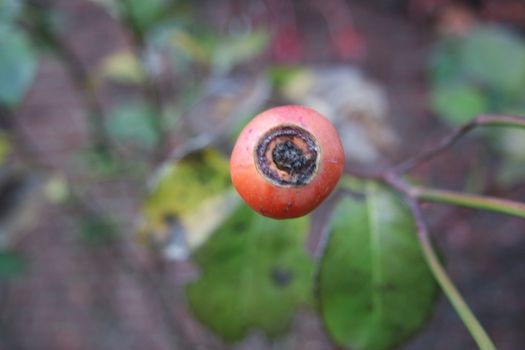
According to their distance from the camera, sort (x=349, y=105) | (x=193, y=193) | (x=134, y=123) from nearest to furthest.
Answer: (x=193, y=193)
(x=349, y=105)
(x=134, y=123)

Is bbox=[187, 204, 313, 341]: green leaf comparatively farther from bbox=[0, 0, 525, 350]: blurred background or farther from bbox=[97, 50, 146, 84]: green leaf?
bbox=[97, 50, 146, 84]: green leaf

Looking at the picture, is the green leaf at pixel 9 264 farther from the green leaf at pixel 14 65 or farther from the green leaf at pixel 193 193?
the green leaf at pixel 193 193

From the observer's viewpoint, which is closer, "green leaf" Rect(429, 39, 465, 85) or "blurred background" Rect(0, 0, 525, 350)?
"blurred background" Rect(0, 0, 525, 350)

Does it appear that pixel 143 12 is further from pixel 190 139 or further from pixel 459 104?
pixel 459 104

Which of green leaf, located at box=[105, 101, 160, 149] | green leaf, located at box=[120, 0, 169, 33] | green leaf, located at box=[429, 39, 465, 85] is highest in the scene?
green leaf, located at box=[429, 39, 465, 85]

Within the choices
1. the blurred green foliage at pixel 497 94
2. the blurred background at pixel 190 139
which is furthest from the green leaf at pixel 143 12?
the blurred green foliage at pixel 497 94

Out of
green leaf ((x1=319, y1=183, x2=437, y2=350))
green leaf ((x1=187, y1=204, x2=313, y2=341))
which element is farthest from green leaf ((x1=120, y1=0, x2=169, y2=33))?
green leaf ((x1=319, y1=183, x2=437, y2=350))

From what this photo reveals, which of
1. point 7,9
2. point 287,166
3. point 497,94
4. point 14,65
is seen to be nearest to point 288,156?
point 287,166

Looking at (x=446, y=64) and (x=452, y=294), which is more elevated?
(x=446, y=64)
